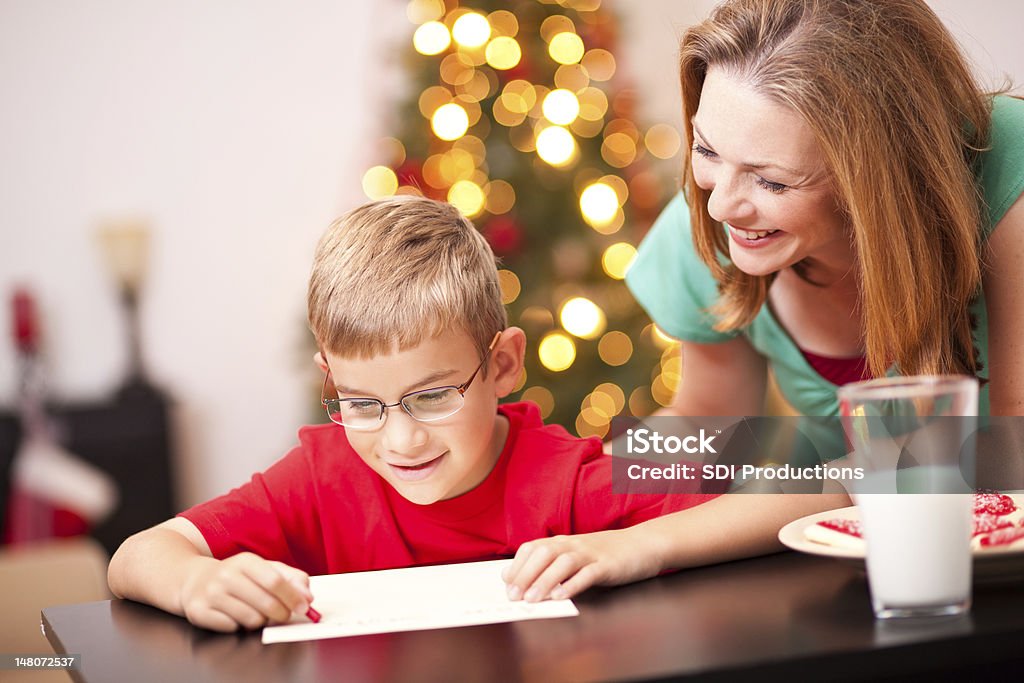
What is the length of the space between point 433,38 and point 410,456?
8.39 feet

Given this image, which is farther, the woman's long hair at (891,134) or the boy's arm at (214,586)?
the woman's long hair at (891,134)

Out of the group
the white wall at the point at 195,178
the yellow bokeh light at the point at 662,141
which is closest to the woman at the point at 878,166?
the yellow bokeh light at the point at 662,141

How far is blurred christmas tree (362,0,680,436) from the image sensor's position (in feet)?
11.1

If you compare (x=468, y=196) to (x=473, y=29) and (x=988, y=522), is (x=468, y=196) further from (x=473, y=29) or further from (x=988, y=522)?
(x=988, y=522)

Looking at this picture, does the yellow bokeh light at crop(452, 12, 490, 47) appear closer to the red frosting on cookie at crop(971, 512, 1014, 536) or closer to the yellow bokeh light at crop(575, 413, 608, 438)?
the yellow bokeh light at crop(575, 413, 608, 438)

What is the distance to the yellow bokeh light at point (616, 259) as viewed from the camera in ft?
11.4

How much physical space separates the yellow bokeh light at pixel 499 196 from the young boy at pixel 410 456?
6.87ft

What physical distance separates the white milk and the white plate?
0.16 feet

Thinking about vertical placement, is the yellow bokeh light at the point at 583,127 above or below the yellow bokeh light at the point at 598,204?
above

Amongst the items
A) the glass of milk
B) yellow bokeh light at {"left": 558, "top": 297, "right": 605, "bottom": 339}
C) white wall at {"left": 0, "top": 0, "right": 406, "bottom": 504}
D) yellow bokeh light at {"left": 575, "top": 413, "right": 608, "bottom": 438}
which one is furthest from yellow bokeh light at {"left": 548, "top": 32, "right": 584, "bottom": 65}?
the glass of milk

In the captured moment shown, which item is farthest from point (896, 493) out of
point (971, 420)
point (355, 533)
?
point (355, 533)

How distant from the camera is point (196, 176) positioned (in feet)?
13.9

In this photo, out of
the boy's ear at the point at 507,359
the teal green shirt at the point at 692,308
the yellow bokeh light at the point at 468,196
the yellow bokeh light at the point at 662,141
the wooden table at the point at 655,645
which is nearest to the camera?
the wooden table at the point at 655,645

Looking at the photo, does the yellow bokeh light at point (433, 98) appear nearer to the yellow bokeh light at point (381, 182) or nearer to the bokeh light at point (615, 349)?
the yellow bokeh light at point (381, 182)
